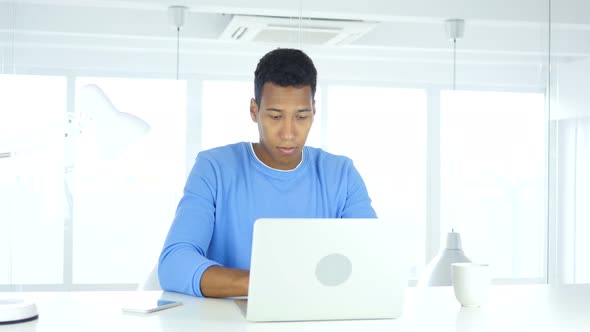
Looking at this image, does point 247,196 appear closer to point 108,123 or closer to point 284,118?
point 284,118

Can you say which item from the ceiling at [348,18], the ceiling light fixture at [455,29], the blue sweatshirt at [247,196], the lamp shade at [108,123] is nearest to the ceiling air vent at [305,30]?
the ceiling at [348,18]

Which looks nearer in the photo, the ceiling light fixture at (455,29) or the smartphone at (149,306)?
the smartphone at (149,306)

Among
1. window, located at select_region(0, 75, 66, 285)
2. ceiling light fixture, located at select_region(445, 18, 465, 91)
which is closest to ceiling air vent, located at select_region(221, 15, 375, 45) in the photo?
ceiling light fixture, located at select_region(445, 18, 465, 91)

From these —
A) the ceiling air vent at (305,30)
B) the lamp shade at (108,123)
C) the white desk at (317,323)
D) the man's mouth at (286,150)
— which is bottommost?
the white desk at (317,323)

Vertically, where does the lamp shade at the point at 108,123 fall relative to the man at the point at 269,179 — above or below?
above

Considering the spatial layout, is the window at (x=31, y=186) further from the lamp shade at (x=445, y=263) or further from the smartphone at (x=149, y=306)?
the smartphone at (x=149, y=306)

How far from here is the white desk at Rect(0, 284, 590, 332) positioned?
68.2 inches

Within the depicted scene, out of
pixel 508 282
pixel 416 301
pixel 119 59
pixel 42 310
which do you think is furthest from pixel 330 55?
pixel 42 310

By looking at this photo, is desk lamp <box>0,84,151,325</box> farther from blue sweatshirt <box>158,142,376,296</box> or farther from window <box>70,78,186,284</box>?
blue sweatshirt <box>158,142,376,296</box>

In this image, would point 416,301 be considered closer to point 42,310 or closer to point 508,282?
point 42,310

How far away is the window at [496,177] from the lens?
4.53 m

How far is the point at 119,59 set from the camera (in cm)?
412

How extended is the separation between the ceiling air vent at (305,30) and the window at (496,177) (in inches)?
25.9

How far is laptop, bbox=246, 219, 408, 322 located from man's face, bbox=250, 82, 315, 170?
771 mm
